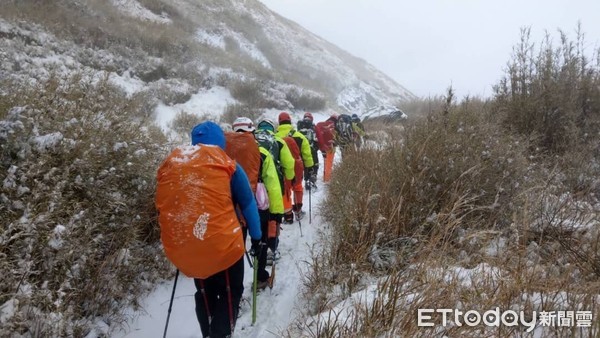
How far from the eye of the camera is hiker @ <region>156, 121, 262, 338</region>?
247cm

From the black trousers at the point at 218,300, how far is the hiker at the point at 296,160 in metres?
2.54

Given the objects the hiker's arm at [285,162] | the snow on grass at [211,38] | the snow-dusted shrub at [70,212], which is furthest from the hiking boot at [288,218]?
the snow on grass at [211,38]

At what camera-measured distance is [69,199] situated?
3189 mm

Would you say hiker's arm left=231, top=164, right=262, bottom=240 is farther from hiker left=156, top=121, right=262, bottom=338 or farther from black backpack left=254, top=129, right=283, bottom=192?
black backpack left=254, top=129, right=283, bottom=192

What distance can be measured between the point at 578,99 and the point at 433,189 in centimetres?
555

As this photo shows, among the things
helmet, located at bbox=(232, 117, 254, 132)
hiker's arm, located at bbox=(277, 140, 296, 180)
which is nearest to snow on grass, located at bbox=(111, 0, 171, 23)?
hiker's arm, located at bbox=(277, 140, 296, 180)

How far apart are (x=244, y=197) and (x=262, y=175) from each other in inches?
44.3

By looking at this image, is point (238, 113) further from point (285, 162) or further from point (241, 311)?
point (241, 311)

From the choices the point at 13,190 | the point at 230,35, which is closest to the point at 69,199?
the point at 13,190

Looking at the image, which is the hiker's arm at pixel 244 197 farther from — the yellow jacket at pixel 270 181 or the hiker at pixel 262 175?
the yellow jacket at pixel 270 181

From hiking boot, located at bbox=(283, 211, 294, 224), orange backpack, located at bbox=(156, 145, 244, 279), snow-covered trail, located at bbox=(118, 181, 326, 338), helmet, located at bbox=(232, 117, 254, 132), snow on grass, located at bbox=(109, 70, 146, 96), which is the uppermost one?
snow on grass, located at bbox=(109, 70, 146, 96)

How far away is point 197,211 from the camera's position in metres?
2.46
